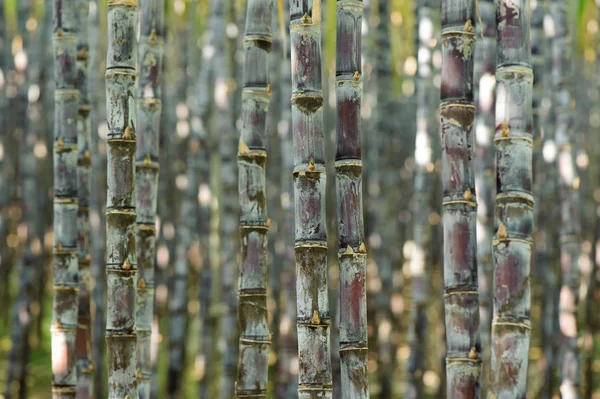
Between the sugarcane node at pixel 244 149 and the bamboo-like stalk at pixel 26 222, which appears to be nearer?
the sugarcane node at pixel 244 149

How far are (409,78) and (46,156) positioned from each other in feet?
12.2

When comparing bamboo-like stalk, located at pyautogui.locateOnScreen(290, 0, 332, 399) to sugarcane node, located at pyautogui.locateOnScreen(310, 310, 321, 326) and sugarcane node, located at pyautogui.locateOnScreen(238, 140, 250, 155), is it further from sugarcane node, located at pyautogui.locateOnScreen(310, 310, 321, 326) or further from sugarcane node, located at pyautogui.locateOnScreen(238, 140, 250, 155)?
sugarcane node, located at pyautogui.locateOnScreen(238, 140, 250, 155)

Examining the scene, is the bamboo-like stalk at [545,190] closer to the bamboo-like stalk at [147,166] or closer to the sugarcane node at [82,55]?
the bamboo-like stalk at [147,166]

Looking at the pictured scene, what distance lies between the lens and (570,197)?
3.87 meters

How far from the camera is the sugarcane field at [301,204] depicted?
94.8 inches

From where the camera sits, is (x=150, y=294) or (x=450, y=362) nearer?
(x=450, y=362)

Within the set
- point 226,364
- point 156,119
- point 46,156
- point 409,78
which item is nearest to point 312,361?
point 156,119

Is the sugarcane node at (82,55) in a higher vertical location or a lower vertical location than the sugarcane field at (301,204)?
higher

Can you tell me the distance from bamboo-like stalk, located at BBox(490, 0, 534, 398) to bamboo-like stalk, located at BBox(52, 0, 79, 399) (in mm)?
1529

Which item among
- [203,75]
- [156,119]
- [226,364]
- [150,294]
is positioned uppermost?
[203,75]

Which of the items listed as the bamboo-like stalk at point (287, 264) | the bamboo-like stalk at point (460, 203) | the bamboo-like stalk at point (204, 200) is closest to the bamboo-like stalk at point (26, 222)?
the bamboo-like stalk at point (204, 200)

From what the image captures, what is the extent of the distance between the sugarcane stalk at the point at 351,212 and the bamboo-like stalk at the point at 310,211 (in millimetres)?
69

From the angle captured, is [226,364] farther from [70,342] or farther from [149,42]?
[149,42]

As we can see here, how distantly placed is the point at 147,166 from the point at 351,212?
0.90 meters
